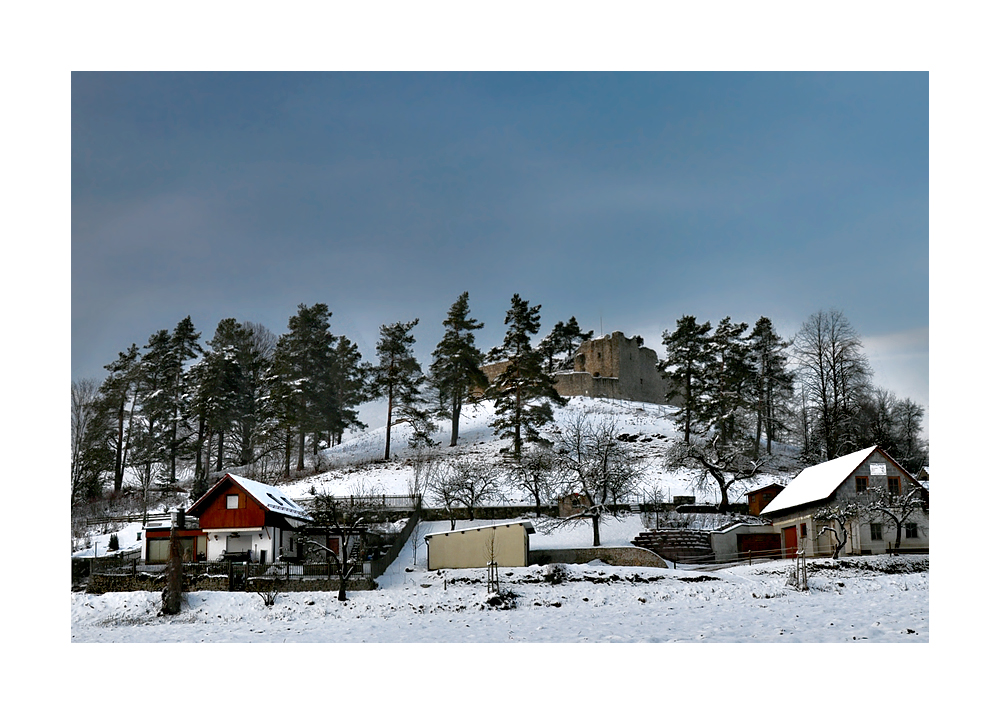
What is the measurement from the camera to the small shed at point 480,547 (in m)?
25.3

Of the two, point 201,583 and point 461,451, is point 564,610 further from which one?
point 461,451

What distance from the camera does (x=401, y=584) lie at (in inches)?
928

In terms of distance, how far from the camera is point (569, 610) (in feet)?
65.1

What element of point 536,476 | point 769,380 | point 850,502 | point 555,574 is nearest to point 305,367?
point 536,476

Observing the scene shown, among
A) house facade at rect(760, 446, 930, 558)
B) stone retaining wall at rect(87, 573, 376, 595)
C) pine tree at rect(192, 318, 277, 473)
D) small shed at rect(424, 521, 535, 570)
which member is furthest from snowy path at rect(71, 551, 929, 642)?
pine tree at rect(192, 318, 277, 473)

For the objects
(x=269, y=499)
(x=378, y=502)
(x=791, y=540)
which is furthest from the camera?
(x=378, y=502)

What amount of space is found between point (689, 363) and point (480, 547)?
2737 centimetres

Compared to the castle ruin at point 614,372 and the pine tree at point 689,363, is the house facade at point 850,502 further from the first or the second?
the castle ruin at point 614,372

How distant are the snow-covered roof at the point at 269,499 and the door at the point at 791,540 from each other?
16.3 meters

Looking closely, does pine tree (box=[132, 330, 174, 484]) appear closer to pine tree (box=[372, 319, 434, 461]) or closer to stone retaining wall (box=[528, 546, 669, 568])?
pine tree (box=[372, 319, 434, 461])

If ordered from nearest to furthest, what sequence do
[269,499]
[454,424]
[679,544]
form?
1. [269,499]
2. [679,544]
3. [454,424]

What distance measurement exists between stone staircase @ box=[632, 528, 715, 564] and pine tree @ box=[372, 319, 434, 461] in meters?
20.2

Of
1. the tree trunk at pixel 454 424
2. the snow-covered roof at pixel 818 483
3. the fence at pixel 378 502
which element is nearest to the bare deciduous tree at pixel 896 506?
the snow-covered roof at pixel 818 483

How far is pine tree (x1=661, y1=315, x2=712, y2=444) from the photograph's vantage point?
48156mm
